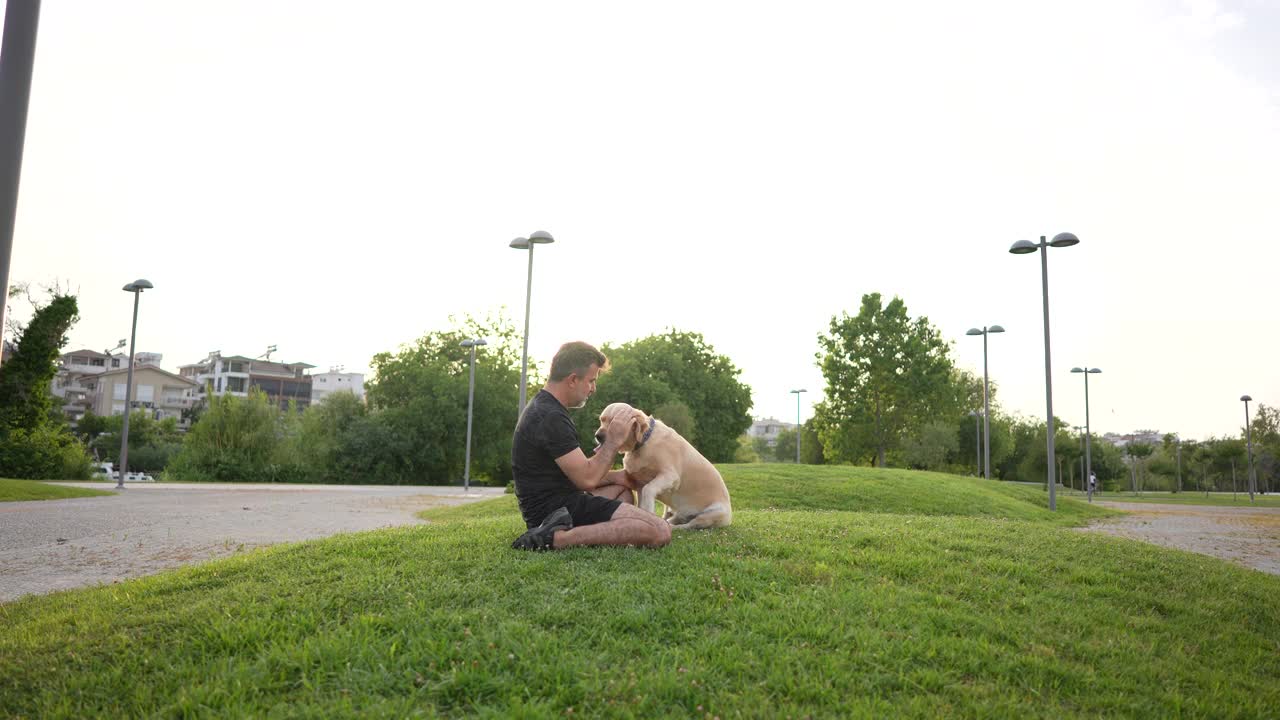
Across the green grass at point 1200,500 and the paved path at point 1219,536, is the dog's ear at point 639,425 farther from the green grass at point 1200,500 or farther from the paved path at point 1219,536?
the green grass at point 1200,500

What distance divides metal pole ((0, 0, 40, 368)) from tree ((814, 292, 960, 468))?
144 ft

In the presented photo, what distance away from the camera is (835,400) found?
45.9 metres

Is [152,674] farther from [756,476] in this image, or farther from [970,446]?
[970,446]

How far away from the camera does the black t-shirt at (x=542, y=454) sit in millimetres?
6016

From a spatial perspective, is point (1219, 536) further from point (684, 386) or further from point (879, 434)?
point (684, 386)

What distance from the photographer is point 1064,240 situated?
784 inches

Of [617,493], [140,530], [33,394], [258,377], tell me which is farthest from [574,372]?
[258,377]

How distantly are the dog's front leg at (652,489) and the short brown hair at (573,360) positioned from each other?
4.20ft

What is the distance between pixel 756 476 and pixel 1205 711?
16.0m

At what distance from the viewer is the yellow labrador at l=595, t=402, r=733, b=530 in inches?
267

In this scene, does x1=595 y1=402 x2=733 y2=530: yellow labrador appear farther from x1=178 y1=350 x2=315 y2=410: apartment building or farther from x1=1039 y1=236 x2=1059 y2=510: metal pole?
x1=178 y1=350 x2=315 y2=410: apartment building

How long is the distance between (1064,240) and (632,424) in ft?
58.2

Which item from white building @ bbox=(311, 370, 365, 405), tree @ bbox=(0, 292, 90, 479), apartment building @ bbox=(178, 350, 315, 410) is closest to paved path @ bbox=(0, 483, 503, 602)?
tree @ bbox=(0, 292, 90, 479)

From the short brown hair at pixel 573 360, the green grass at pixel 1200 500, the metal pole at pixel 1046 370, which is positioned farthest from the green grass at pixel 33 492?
the green grass at pixel 1200 500
